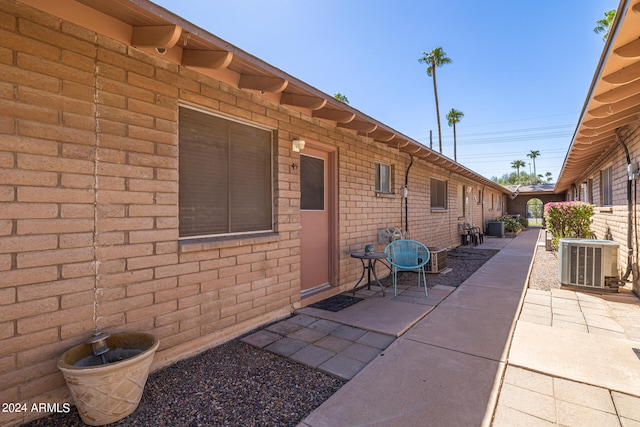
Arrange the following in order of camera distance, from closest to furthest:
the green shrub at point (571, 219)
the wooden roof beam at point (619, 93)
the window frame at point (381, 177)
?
the wooden roof beam at point (619, 93), the window frame at point (381, 177), the green shrub at point (571, 219)

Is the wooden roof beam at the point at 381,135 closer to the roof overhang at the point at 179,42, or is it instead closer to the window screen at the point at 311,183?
the window screen at the point at 311,183

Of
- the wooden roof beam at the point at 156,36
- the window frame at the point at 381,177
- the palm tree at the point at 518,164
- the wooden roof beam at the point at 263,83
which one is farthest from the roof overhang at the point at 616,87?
the palm tree at the point at 518,164

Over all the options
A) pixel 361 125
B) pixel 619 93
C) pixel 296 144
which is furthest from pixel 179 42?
pixel 619 93

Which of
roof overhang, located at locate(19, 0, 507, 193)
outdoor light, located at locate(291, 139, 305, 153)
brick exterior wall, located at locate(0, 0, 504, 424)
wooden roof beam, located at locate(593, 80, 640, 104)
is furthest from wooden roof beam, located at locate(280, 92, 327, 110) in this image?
wooden roof beam, located at locate(593, 80, 640, 104)

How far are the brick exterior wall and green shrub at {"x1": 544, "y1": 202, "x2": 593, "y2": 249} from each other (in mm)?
8697

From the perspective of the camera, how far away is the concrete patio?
2035 millimetres

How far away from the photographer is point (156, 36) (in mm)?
2199

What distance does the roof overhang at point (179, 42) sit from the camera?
79.0 inches

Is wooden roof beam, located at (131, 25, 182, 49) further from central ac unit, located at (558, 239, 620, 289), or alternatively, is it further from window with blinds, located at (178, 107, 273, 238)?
central ac unit, located at (558, 239, 620, 289)

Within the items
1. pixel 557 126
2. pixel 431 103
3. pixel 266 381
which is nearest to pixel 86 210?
pixel 266 381

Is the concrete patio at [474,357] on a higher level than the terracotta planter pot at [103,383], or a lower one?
lower

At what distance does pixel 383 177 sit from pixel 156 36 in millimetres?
4967

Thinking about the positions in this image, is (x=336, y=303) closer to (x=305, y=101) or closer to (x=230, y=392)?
(x=230, y=392)

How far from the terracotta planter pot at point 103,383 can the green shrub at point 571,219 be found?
9.89m
